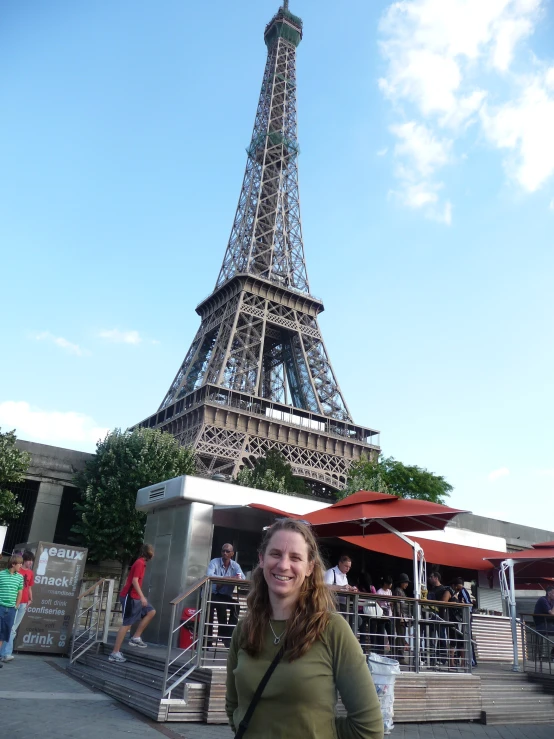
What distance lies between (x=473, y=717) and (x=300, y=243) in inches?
2008

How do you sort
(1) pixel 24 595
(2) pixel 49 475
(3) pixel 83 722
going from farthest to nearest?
(2) pixel 49 475 → (1) pixel 24 595 → (3) pixel 83 722

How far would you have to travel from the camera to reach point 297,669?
82.0 inches

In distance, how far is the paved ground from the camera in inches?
230

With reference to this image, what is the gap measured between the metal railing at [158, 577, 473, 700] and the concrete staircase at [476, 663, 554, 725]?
0.55 metres

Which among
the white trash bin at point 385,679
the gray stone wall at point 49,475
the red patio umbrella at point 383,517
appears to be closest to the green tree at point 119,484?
the gray stone wall at point 49,475

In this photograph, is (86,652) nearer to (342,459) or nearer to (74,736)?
(74,736)

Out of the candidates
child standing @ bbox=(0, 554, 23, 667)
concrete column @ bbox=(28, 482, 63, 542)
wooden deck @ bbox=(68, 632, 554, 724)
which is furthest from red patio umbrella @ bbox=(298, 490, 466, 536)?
concrete column @ bbox=(28, 482, 63, 542)

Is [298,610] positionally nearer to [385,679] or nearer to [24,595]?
[385,679]

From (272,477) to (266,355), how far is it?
23.8 metres

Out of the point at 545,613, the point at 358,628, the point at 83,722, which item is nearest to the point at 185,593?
the point at 83,722

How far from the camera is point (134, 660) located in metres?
9.31

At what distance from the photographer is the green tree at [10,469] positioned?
23922 millimetres

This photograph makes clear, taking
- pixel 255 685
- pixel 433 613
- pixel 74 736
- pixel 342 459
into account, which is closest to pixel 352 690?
pixel 255 685

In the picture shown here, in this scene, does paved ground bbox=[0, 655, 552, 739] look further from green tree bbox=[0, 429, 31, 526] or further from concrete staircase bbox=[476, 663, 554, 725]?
green tree bbox=[0, 429, 31, 526]
